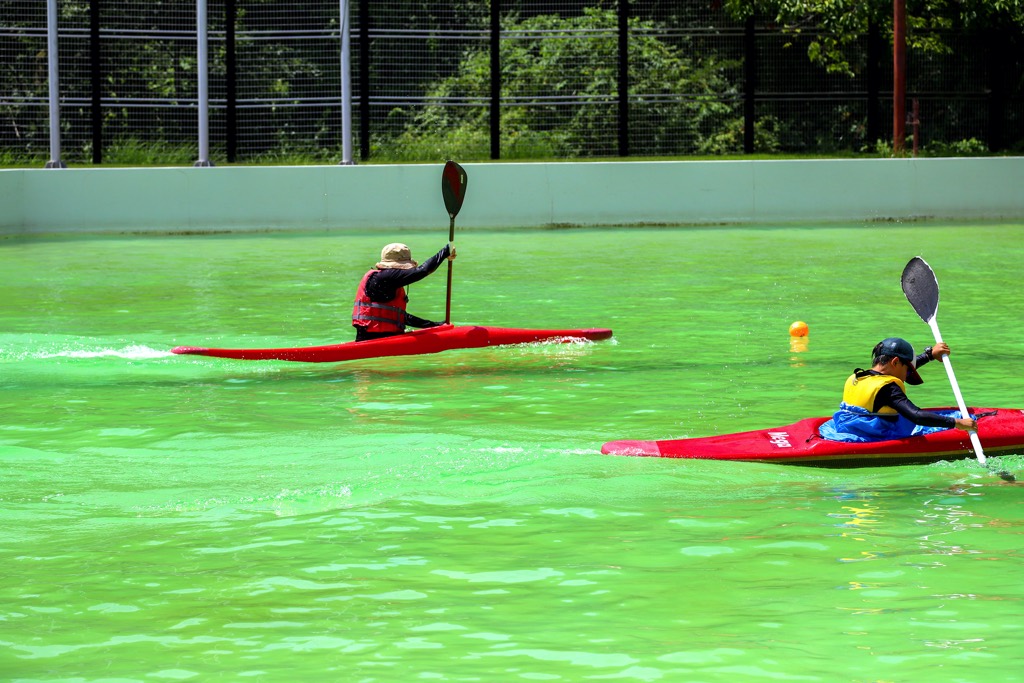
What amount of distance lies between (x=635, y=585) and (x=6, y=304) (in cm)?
1062

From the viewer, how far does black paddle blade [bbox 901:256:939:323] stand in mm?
9273

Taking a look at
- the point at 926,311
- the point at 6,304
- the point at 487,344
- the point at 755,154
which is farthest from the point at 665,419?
the point at 755,154

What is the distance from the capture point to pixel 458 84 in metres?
24.2

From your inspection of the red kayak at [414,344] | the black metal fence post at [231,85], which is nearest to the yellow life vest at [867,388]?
the red kayak at [414,344]

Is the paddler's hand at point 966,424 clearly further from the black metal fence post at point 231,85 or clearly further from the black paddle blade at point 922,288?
the black metal fence post at point 231,85

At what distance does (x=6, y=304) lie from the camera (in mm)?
15156

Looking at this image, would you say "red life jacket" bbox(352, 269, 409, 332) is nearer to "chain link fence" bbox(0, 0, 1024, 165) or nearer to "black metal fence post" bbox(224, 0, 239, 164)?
"chain link fence" bbox(0, 0, 1024, 165)

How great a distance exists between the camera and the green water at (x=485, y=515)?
5.52 metres

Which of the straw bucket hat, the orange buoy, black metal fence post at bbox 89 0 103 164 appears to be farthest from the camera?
black metal fence post at bbox 89 0 103 164

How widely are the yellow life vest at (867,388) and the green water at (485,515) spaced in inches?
13.8

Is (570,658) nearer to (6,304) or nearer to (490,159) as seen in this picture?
(6,304)

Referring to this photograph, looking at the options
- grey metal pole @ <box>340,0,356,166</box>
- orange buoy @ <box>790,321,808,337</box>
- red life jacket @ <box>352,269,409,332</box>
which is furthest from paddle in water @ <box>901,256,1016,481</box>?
grey metal pole @ <box>340,0,356,166</box>

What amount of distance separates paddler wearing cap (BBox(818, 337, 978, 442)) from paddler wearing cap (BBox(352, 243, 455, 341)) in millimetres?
4521

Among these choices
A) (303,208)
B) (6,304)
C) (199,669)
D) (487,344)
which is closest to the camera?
(199,669)
